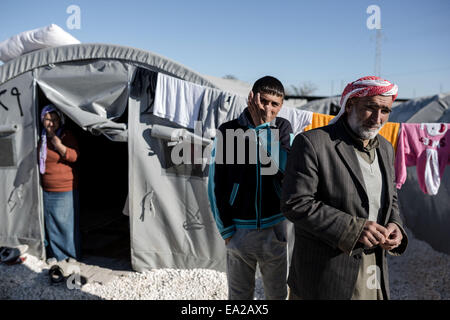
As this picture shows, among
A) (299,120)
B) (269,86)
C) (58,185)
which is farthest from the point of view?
(58,185)

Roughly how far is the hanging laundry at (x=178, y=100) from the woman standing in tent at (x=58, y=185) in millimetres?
1454

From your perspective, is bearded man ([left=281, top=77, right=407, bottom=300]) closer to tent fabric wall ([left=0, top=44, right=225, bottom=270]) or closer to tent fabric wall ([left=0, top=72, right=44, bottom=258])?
tent fabric wall ([left=0, top=44, right=225, bottom=270])

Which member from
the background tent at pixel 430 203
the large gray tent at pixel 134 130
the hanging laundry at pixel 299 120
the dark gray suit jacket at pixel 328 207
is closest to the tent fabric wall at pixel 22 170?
the large gray tent at pixel 134 130

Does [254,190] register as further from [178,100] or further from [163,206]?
[163,206]

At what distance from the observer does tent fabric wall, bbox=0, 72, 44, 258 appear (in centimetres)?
437

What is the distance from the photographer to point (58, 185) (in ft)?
14.2

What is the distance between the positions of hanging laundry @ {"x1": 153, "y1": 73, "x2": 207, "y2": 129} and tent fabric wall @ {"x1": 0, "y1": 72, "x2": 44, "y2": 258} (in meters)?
1.91

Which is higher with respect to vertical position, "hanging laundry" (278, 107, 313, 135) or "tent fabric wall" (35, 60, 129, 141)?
"tent fabric wall" (35, 60, 129, 141)

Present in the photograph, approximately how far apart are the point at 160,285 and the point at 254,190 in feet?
7.85

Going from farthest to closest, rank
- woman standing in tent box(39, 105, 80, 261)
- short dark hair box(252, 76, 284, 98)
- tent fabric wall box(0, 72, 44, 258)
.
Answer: tent fabric wall box(0, 72, 44, 258) < woman standing in tent box(39, 105, 80, 261) < short dark hair box(252, 76, 284, 98)

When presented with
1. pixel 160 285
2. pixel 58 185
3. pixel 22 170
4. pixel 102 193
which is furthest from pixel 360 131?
pixel 102 193

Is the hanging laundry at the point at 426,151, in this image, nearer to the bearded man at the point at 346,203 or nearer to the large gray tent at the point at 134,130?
the large gray tent at the point at 134,130

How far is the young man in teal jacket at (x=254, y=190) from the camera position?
2.17 m

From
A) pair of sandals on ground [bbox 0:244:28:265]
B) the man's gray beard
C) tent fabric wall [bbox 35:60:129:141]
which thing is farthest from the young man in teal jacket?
pair of sandals on ground [bbox 0:244:28:265]
